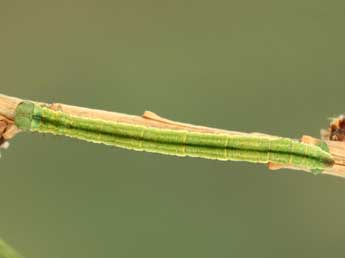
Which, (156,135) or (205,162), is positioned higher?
(205,162)

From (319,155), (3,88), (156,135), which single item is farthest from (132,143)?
(3,88)

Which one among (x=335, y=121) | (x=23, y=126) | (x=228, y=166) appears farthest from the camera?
(x=228, y=166)

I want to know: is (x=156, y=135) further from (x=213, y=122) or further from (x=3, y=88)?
(x=3, y=88)

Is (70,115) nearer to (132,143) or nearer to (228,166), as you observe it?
(132,143)

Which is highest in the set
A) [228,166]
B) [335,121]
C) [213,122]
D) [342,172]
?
[213,122]

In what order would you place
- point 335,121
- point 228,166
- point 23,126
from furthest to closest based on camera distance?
point 228,166, point 335,121, point 23,126

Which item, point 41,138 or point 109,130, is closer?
point 109,130

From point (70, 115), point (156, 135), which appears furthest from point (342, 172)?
point (70, 115)
